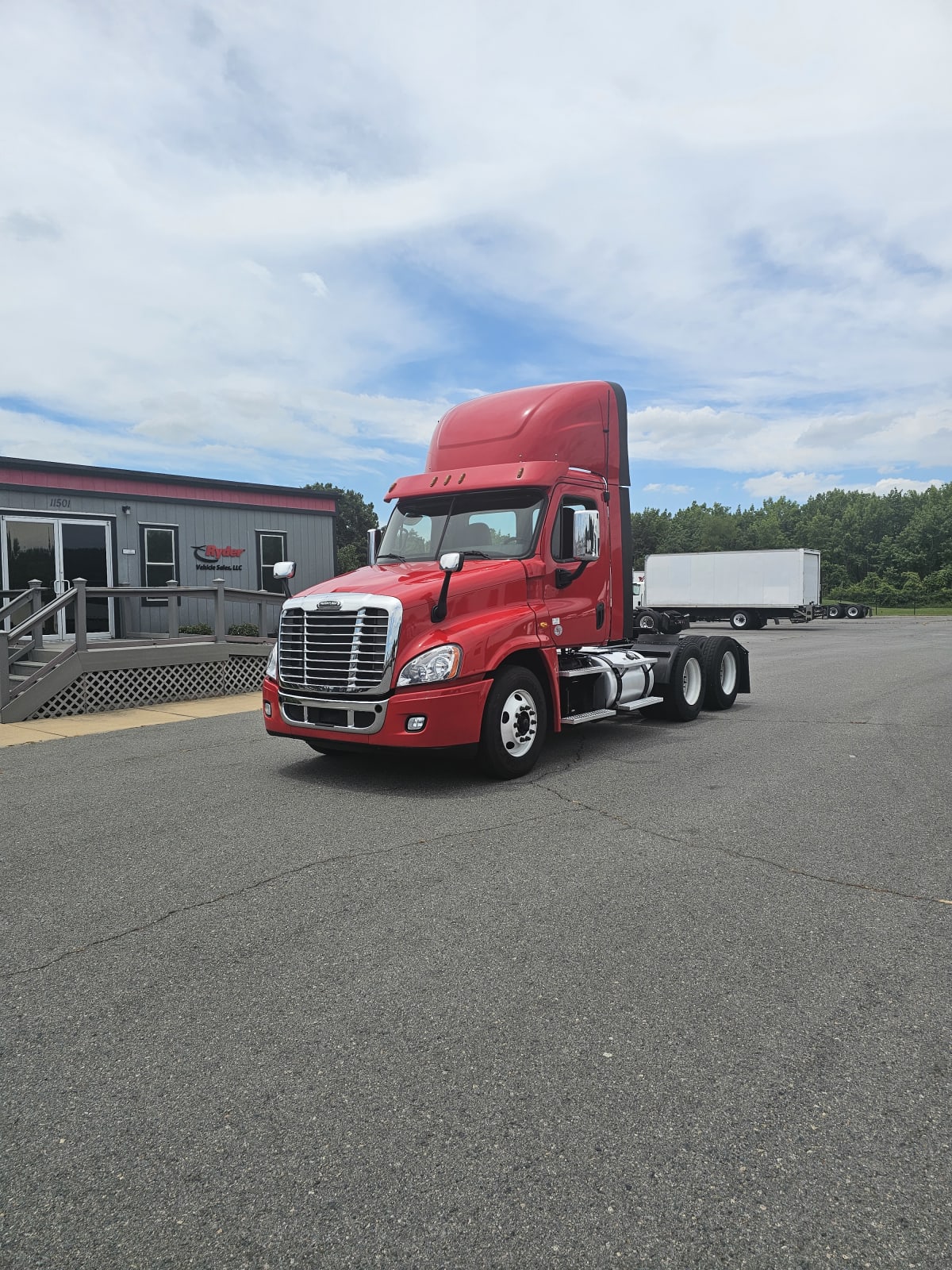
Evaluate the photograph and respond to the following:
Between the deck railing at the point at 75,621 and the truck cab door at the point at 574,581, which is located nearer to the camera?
the truck cab door at the point at 574,581

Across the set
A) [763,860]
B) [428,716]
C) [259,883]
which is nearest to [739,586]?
[428,716]

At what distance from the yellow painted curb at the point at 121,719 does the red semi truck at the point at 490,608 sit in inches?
138

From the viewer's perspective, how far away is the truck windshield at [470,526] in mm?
7848

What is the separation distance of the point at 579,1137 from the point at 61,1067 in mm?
1697


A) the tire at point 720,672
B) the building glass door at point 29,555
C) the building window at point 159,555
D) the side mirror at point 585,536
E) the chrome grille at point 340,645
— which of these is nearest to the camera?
the chrome grille at point 340,645

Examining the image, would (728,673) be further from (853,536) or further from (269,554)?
(853,536)

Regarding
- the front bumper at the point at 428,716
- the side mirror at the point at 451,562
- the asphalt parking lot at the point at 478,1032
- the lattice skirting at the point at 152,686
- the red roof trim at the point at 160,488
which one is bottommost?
the asphalt parking lot at the point at 478,1032

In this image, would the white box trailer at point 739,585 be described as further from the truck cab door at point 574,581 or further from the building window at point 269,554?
Answer: the truck cab door at point 574,581

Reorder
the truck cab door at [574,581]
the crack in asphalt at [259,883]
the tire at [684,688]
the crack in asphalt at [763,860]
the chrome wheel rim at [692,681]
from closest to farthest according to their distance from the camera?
1. the crack in asphalt at [259,883]
2. the crack in asphalt at [763,860]
3. the truck cab door at [574,581]
4. the tire at [684,688]
5. the chrome wheel rim at [692,681]

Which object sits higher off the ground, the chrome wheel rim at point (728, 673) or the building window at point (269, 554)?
the building window at point (269, 554)

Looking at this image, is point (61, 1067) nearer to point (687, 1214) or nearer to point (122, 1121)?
point (122, 1121)

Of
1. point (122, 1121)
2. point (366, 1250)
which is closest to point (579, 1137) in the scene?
point (366, 1250)

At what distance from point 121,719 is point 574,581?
611 centimetres

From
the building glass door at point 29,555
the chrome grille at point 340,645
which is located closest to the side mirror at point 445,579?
the chrome grille at point 340,645
